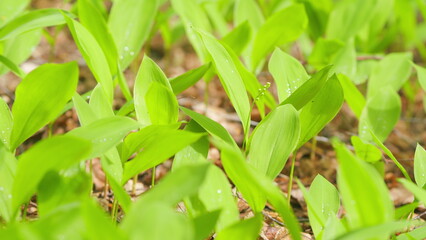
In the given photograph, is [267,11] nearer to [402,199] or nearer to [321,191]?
[402,199]

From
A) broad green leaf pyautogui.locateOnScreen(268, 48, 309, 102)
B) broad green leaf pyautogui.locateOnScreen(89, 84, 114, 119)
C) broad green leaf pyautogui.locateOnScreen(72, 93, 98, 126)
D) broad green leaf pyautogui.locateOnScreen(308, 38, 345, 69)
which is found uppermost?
broad green leaf pyautogui.locateOnScreen(72, 93, 98, 126)

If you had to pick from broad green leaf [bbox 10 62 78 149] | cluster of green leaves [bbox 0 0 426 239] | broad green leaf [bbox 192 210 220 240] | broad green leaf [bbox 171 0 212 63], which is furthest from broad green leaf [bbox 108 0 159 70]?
broad green leaf [bbox 192 210 220 240]

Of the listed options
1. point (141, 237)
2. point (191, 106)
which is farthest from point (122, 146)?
point (191, 106)

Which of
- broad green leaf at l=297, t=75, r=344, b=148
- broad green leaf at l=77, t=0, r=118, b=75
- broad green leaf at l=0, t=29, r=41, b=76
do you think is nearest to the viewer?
broad green leaf at l=297, t=75, r=344, b=148

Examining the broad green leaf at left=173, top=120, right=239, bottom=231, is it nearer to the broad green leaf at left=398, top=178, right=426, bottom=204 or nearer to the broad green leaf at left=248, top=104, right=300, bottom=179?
the broad green leaf at left=248, top=104, right=300, bottom=179

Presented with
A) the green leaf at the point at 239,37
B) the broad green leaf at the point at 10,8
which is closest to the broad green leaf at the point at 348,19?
the green leaf at the point at 239,37

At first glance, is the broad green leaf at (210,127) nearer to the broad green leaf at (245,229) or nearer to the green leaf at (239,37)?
the broad green leaf at (245,229)

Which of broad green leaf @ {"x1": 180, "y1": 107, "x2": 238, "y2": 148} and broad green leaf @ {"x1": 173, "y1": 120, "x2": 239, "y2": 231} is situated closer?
broad green leaf @ {"x1": 173, "y1": 120, "x2": 239, "y2": 231}

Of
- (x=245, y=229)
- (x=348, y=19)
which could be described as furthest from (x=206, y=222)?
(x=348, y=19)

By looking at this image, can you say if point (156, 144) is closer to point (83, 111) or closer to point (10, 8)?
point (83, 111)
